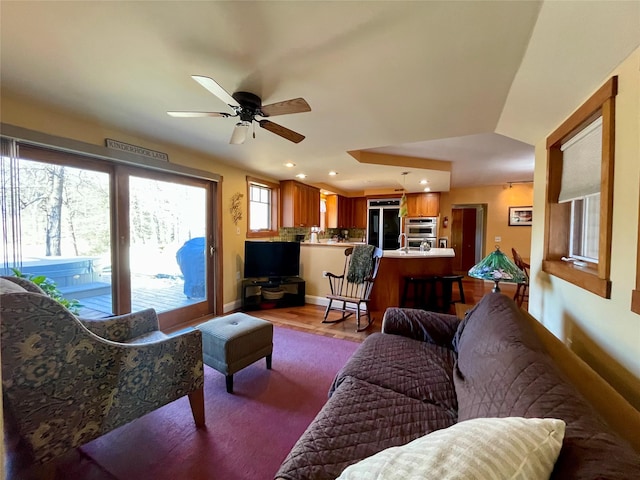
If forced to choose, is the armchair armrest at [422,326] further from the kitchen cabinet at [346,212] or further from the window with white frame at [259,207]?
the kitchen cabinet at [346,212]

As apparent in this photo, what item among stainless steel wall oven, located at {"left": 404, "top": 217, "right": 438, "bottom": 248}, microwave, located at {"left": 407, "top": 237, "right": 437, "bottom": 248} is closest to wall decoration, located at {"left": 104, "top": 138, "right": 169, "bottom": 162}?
stainless steel wall oven, located at {"left": 404, "top": 217, "right": 438, "bottom": 248}

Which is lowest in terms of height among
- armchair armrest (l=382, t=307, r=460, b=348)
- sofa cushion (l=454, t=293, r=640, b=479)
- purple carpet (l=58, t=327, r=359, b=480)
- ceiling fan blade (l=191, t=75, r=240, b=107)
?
purple carpet (l=58, t=327, r=359, b=480)

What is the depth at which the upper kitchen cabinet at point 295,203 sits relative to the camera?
4957 mm

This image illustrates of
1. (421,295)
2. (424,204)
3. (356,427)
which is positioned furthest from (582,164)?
(424,204)

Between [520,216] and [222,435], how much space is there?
7144 mm

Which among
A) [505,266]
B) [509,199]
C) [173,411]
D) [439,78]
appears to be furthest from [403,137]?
[509,199]

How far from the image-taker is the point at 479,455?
556mm

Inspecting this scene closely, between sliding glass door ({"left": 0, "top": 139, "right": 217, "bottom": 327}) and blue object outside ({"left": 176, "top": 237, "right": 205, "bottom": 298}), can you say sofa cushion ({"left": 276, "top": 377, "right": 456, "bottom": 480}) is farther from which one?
blue object outside ({"left": 176, "top": 237, "right": 205, "bottom": 298})

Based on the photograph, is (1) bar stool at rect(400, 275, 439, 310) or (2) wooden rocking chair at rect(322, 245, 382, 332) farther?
(1) bar stool at rect(400, 275, 439, 310)

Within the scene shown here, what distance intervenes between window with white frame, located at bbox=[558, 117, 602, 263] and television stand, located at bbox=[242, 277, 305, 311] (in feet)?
11.3

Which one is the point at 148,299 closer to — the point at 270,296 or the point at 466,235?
the point at 270,296

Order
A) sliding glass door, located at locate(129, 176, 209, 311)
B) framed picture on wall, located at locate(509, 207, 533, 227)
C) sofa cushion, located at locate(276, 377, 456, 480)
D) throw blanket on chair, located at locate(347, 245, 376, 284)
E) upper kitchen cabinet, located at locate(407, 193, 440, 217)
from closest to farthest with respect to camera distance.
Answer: sofa cushion, located at locate(276, 377, 456, 480) < sliding glass door, located at locate(129, 176, 209, 311) < throw blanket on chair, located at locate(347, 245, 376, 284) < framed picture on wall, located at locate(509, 207, 533, 227) < upper kitchen cabinet, located at locate(407, 193, 440, 217)

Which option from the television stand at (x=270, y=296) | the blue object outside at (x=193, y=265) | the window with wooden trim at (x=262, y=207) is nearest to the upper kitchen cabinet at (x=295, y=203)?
the window with wooden trim at (x=262, y=207)

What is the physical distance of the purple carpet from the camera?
1.40m
